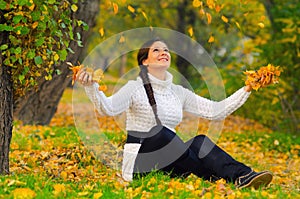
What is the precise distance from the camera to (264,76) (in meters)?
4.02

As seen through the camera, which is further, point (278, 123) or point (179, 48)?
point (179, 48)

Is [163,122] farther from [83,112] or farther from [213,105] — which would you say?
[83,112]

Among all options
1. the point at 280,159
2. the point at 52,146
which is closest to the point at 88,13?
the point at 52,146

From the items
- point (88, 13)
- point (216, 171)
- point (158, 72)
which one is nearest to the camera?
point (216, 171)

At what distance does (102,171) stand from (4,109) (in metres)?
1.28

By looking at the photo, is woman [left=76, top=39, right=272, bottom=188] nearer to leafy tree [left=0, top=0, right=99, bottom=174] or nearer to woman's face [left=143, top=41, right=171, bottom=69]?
woman's face [left=143, top=41, right=171, bottom=69]

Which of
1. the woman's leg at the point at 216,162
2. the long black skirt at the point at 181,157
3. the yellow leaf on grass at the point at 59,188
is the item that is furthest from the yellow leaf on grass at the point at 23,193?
the woman's leg at the point at 216,162

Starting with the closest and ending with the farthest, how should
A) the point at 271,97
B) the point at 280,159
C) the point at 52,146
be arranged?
the point at 52,146, the point at 280,159, the point at 271,97

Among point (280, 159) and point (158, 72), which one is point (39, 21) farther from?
point (280, 159)

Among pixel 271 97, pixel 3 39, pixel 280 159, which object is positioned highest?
pixel 3 39

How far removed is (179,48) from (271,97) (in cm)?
565

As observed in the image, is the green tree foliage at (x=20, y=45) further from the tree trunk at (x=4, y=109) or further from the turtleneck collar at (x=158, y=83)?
the turtleneck collar at (x=158, y=83)

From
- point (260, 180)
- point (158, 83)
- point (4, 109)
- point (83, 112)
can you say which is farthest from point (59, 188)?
point (83, 112)

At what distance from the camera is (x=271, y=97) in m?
9.45
